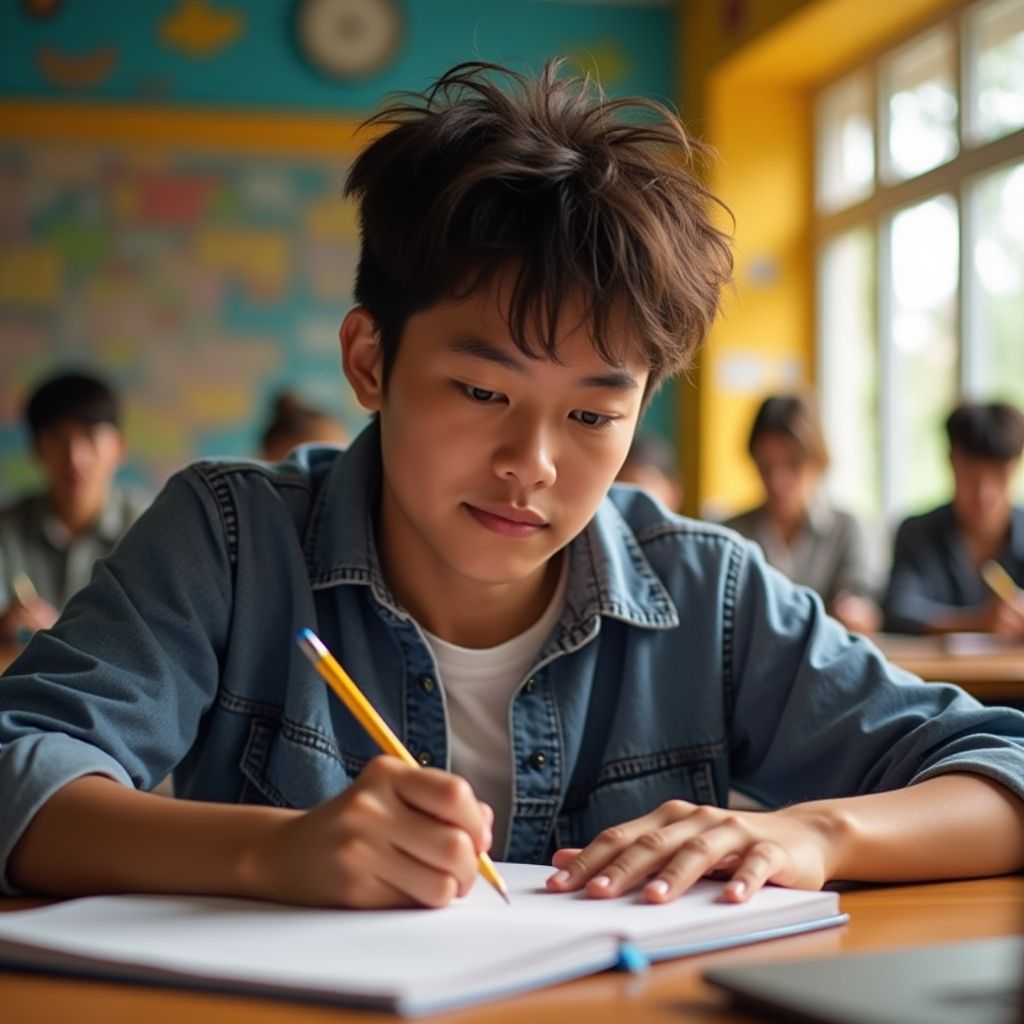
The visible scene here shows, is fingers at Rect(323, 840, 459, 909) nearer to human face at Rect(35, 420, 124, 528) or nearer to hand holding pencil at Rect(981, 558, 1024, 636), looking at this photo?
hand holding pencil at Rect(981, 558, 1024, 636)

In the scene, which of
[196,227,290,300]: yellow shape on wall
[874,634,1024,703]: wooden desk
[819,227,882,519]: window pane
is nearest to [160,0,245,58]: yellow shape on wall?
[196,227,290,300]: yellow shape on wall

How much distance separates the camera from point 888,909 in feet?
3.06

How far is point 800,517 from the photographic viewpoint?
5.02 metres

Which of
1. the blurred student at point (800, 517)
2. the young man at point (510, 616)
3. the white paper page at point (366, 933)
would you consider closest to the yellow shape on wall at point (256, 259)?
the blurred student at point (800, 517)

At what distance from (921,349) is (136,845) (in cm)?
551

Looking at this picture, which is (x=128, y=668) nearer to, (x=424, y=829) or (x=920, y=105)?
(x=424, y=829)

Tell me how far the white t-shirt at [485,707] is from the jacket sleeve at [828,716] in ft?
0.64

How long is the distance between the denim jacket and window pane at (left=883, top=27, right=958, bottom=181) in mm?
4714

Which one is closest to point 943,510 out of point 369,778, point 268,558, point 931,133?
point 931,133

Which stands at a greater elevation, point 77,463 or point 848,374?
point 848,374

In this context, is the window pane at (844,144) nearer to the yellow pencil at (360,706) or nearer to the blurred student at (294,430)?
the blurred student at (294,430)

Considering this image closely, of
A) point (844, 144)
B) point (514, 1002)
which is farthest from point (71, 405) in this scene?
point (844, 144)

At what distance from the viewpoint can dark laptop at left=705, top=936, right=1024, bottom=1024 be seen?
614mm

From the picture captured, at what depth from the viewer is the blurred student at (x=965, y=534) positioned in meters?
4.32
